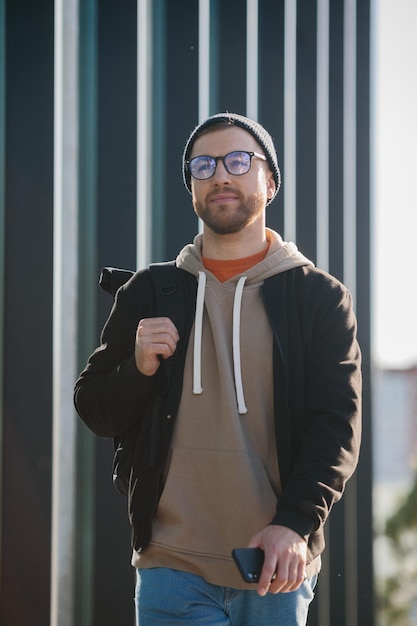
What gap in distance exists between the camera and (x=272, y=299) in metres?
1.69

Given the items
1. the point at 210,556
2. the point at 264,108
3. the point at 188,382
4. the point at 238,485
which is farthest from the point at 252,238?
the point at 264,108

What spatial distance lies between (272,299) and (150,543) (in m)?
0.58

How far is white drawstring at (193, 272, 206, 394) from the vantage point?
167cm

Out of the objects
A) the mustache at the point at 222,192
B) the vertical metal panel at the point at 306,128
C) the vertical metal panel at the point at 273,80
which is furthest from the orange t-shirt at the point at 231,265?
the vertical metal panel at the point at 306,128

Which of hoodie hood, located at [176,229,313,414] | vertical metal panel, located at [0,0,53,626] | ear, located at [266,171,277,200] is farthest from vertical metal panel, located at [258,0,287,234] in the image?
hoodie hood, located at [176,229,313,414]

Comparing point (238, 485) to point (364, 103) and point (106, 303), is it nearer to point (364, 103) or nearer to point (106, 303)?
point (106, 303)

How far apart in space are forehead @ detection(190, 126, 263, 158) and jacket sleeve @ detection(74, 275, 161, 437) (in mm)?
330

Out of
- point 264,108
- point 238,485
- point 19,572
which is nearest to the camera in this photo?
point 238,485

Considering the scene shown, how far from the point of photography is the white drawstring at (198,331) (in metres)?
Answer: 1.67

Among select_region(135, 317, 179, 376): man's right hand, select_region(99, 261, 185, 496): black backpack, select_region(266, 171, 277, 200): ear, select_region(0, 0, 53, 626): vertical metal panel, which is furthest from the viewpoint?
select_region(0, 0, 53, 626): vertical metal panel

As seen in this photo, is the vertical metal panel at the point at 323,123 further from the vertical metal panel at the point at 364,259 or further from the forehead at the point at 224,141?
the forehead at the point at 224,141

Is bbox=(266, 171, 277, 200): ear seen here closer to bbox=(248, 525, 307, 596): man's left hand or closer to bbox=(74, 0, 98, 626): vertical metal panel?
bbox=(248, 525, 307, 596): man's left hand

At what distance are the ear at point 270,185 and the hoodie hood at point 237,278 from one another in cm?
11

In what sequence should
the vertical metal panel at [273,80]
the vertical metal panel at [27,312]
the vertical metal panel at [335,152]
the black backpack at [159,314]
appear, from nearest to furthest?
the black backpack at [159,314] < the vertical metal panel at [27,312] < the vertical metal panel at [273,80] < the vertical metal panel at [335,152]
